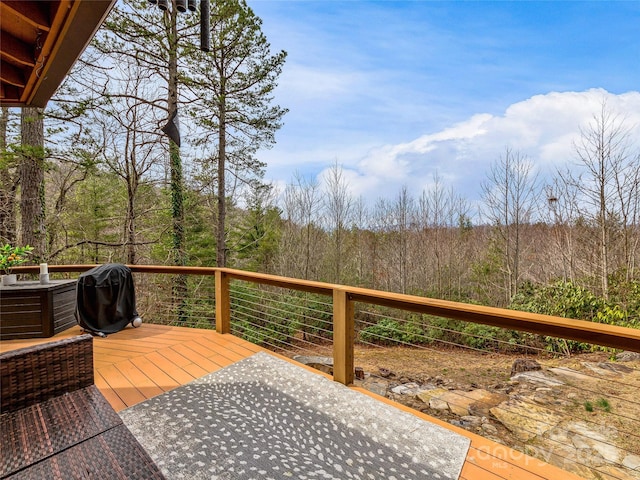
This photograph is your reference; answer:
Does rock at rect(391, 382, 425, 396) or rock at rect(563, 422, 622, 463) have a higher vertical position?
rock at rect(563, 422, 622, 463)

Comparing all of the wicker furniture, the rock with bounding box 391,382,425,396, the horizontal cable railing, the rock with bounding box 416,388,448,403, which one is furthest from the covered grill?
the rock with bounding box 416,388,448,403

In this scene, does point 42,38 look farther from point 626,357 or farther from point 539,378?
point 626,357

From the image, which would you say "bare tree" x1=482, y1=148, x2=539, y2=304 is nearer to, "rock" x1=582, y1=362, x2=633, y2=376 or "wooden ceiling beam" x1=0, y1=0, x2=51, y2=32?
"rock" x1=582, y1=362, x2=633, y2=376

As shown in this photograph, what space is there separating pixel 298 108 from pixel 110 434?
8.62m

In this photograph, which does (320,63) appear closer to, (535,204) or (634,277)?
(535,204)

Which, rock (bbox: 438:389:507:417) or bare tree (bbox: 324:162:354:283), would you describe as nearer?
rock (bbox: 438:389:507:417)

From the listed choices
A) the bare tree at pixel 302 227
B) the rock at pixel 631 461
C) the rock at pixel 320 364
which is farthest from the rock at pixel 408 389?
the bare tree at pixel 302 227

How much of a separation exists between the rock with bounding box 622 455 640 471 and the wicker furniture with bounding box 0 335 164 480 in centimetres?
347

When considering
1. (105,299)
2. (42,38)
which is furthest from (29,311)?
(42,38)

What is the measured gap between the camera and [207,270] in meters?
3.88

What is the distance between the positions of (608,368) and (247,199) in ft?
27.7

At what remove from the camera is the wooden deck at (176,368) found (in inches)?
66.1

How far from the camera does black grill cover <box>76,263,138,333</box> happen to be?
3537mm

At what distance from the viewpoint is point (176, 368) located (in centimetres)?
289
